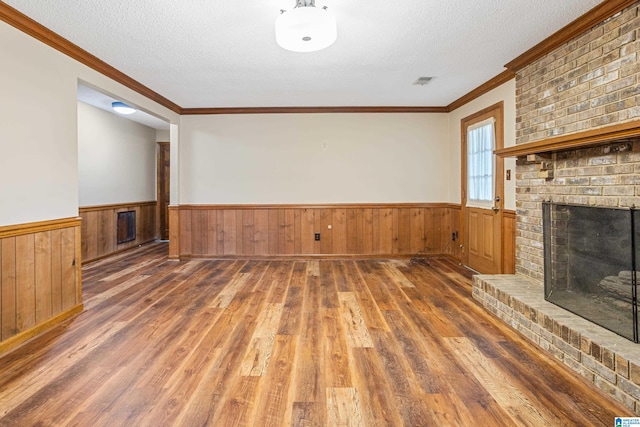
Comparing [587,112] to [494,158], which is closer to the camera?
[587,112]

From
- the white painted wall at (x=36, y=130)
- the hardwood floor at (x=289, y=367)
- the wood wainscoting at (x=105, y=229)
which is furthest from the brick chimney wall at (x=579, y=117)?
the wood wainscoting at (x=105, y=229)

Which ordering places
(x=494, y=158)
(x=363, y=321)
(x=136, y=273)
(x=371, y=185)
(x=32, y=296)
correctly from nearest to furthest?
(x=32, y=296), (x=363, y=321), (x=494, y=158), (x=136, y=273), (x=371, y=185)

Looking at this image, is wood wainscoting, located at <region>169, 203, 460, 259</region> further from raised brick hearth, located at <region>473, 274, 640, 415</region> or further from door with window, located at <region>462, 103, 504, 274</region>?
raised brick hearth, located at <region>473, 274, 640, 415</region>

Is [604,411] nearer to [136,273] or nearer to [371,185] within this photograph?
[371,185]

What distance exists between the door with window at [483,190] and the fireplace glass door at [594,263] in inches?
48.8

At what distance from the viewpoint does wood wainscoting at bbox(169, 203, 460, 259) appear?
5504 mm

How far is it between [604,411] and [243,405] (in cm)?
179

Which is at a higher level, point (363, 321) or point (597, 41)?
point (597, 41)

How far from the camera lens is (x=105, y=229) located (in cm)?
564

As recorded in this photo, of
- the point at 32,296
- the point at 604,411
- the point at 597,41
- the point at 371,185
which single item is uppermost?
the point at 597,41

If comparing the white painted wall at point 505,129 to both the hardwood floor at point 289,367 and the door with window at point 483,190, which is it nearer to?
the door with window at point 483,190

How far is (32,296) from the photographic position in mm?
2637

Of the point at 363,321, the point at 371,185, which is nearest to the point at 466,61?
the point at 371,185

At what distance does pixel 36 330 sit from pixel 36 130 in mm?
1534
